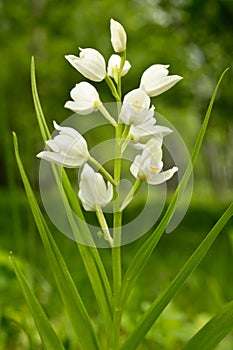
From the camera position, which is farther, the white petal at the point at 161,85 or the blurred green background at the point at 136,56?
the blurred green background at the point at 136,56

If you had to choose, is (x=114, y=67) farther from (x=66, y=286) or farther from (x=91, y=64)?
(x=66, y=286)

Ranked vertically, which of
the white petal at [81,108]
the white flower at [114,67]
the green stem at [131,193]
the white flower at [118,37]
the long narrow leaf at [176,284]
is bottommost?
the long narrow leaf at [176,284]

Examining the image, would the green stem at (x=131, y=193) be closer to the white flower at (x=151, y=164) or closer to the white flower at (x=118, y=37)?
the white flower at (x=151, y=164)

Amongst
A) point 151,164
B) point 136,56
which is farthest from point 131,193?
point 136,56

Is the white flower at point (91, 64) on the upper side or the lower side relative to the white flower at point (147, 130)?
upper

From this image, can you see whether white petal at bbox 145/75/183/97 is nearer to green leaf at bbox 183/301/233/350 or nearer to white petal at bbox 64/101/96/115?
white petal at bbox 64/101/96/115

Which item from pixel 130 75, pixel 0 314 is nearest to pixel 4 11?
pixel 130 75

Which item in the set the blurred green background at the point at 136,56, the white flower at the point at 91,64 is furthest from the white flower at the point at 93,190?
the blurred green background at the point at 136,56
